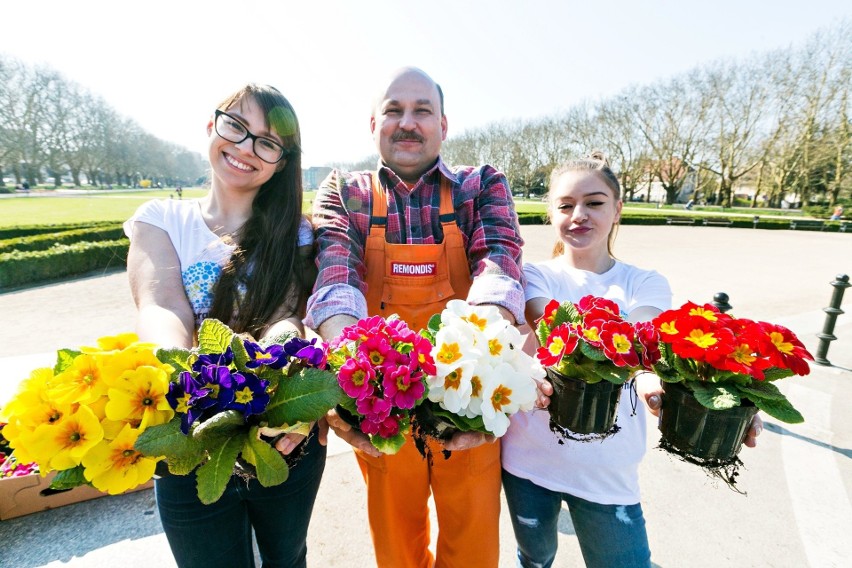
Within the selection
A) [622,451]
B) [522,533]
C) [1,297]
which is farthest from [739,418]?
[1,297]

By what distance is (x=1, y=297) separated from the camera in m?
8.43

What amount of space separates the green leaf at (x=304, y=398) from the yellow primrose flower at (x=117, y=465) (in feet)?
1.05

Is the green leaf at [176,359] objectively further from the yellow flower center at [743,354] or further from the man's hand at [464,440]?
the yellow flower center at [743,354]

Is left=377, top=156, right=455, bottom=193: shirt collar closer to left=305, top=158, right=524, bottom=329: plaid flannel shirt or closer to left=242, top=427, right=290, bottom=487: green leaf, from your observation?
left=305, top=158, right=524, bottom=329: plaid flannel shirt

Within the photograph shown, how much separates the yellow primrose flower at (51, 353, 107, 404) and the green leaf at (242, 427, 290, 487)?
0.38m

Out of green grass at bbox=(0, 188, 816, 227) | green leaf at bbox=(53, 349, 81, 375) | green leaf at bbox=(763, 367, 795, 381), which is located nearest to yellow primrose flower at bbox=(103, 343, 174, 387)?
green leaf at bbox=(53, 349, 81, 375)

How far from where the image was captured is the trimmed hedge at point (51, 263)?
913 cm

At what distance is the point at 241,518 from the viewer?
1.67 metres

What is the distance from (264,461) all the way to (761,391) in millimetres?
1528

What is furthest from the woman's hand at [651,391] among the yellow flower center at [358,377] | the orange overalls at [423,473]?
the yellow flower center at [358,377]

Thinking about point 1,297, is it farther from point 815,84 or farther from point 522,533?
point 815,84

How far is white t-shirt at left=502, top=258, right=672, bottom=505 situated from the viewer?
67.8 inches

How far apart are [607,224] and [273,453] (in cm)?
188

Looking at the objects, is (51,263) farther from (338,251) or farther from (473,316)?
(473,316)
